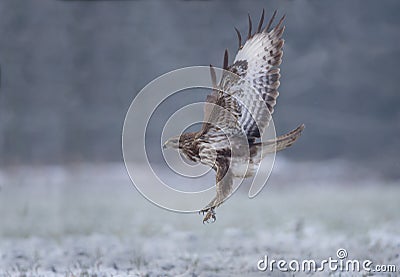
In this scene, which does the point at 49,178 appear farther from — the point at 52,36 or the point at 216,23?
the point at 216,23

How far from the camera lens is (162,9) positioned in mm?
9578

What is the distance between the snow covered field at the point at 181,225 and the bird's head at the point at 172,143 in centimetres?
137

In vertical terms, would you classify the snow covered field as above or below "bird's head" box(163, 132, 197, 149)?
above

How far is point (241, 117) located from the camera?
3.98 metres

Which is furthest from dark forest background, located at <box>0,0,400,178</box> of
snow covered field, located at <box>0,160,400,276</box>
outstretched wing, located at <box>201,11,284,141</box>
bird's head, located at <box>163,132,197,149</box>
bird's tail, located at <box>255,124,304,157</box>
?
bird's head, located at <box>163,132,197,149</box>

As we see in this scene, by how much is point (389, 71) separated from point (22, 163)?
733cm

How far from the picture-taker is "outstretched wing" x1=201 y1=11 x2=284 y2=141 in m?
3.92

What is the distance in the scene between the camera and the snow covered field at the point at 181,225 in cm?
516

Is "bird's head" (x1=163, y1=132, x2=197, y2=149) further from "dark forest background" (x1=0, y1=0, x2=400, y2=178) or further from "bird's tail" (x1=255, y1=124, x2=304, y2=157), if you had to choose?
"dark forest background" (x1=0, y1=0, x2=400, y2=178)

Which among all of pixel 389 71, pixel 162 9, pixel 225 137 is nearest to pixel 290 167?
pixel 389 71

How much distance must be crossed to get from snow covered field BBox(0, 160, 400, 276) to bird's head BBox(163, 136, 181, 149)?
137 centimetres

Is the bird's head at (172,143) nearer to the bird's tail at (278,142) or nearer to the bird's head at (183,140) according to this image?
the bird's head at (183,140)

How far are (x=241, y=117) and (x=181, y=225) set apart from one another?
412 centimetres

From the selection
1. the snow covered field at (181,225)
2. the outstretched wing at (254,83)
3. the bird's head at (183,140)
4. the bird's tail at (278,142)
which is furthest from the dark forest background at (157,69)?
the bird's head at (183,140)
